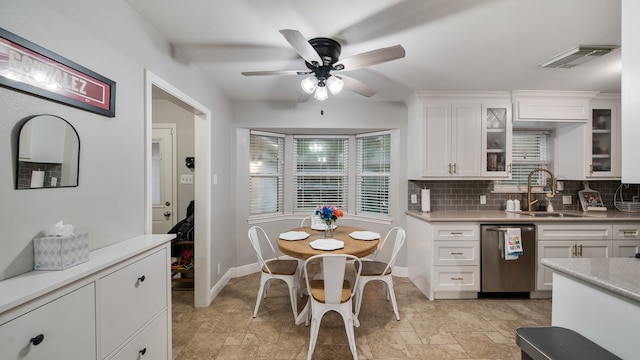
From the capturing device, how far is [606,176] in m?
3.11

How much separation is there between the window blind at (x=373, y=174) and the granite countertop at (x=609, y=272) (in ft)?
7.82

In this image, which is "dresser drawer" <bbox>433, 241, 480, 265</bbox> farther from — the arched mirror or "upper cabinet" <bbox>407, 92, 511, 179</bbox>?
the arched mirror

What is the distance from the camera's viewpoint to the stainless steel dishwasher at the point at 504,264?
273 centimetres

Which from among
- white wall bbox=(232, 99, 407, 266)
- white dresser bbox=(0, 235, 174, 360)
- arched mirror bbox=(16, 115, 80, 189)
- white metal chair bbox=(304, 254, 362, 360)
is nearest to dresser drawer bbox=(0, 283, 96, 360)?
white dresser bbox=(0, 235, 174, 360)

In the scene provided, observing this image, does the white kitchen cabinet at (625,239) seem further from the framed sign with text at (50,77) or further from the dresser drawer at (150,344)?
the framed sign with text at (50,77)

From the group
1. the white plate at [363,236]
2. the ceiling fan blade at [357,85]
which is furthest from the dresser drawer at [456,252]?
the ceiling fan blade at [357,85]

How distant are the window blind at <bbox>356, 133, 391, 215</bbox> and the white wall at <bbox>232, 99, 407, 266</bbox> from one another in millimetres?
166

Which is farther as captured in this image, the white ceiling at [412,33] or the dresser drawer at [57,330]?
the white ceiling at [412,33]

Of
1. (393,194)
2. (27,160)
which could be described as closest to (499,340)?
(393,194)

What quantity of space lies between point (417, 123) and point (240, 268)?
3.07 meters

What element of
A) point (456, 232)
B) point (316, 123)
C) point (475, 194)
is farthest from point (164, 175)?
point (475, 194)

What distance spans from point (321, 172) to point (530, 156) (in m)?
3.00

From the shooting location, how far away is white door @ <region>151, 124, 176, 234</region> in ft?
11.3

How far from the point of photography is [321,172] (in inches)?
156
